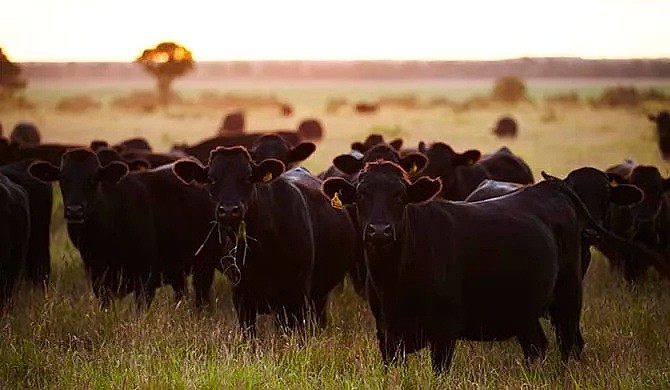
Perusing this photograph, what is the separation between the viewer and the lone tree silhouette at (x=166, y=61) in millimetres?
69438

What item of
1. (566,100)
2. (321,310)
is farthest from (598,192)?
(566,100)

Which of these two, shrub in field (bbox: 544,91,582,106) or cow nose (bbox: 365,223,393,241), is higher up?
cow nose (bbox: 365,223,393,241)

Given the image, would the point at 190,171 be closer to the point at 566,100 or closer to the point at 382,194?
the point at 382,194

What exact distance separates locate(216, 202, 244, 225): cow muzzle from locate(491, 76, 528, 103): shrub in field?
8324 cm

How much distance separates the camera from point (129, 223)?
1038cm

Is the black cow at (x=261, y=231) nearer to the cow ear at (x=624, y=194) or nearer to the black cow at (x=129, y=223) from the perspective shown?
the black cow at (x=129, y=223)

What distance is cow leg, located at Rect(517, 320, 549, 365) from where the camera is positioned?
8.03 metres

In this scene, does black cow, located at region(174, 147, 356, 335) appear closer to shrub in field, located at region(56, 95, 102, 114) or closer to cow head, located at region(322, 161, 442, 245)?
cow head, located at region(322, 161, 442, 245)

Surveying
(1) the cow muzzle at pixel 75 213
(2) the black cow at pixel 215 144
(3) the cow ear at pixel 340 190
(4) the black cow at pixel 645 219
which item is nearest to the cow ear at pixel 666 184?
(4) the black cow at pixel 645 219

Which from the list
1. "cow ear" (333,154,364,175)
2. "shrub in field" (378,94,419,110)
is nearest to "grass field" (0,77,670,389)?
"cow ear" (333,154,364,175)

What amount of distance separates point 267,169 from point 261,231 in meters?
0.51

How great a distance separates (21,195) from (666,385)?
21.4 feet

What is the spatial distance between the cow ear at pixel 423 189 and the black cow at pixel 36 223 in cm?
592

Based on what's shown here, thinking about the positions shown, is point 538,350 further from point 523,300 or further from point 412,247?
point 412,247
